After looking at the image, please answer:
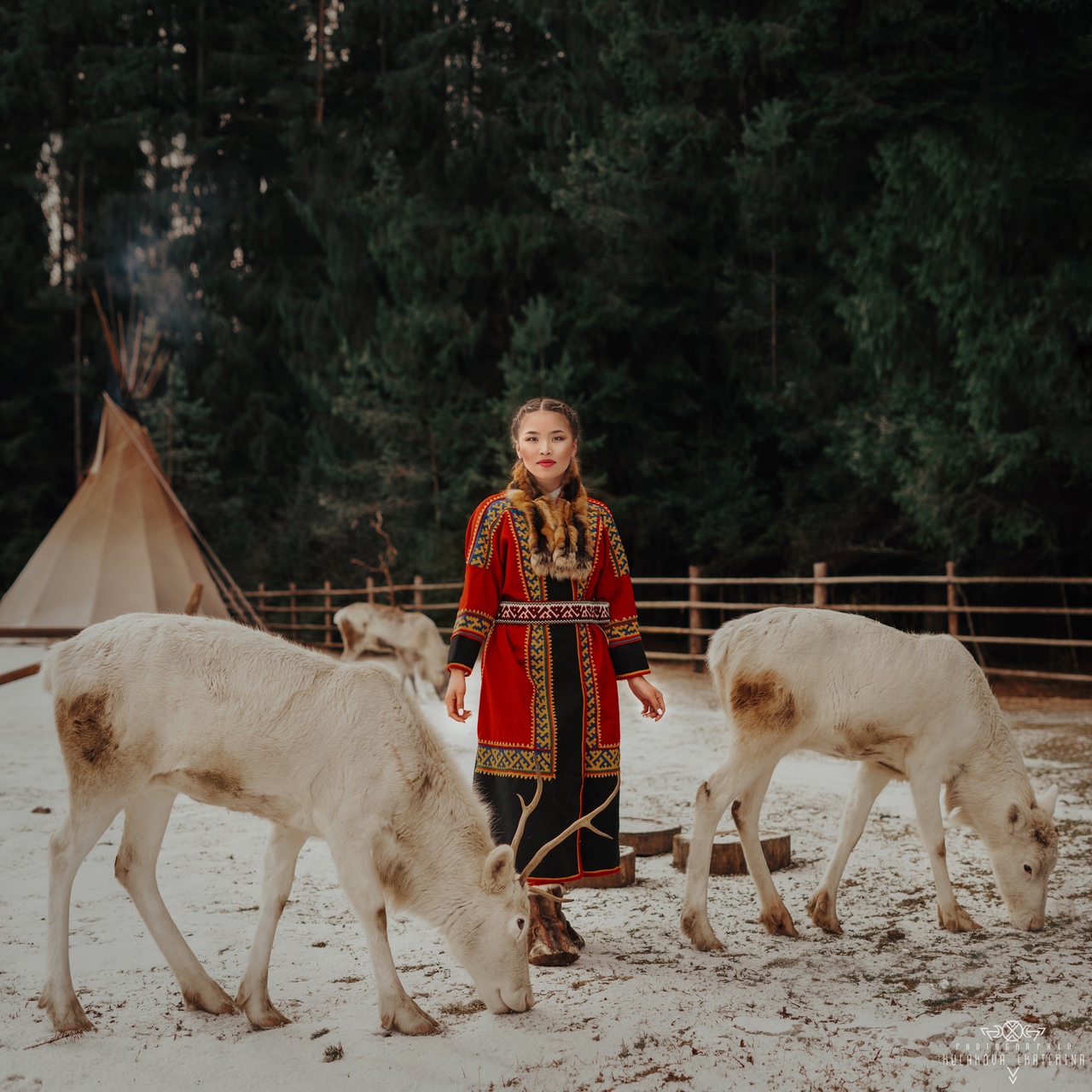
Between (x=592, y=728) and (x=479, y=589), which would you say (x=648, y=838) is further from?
(x=479, y=589)

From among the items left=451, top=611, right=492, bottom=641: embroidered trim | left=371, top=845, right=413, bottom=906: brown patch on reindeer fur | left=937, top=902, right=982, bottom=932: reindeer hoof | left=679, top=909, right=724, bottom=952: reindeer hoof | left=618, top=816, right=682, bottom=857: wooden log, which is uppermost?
left=451, top=611, right=492, bottom=641: embroidered trim

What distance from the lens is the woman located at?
295cm

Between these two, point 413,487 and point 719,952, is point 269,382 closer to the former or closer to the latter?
point 413,487

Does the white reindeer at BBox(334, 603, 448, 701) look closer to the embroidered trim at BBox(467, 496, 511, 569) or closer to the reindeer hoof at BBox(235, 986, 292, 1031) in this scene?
the embroidered trim at BBox(467, 496, 511, 569)

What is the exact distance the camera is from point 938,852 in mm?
3225

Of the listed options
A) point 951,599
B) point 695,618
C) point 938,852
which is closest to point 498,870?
point 938,852

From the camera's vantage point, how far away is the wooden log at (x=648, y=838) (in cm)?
419

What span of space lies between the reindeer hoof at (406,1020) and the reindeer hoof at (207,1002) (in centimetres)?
42

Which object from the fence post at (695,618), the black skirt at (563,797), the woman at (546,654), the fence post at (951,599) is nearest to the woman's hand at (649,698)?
the woman at (546,654)

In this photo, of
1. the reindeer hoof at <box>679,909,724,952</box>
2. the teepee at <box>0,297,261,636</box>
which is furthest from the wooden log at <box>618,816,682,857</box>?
the teepee at <box>0,297,261,636</box>

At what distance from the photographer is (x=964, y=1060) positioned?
225 centimetres

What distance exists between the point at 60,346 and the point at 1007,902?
23412 mm

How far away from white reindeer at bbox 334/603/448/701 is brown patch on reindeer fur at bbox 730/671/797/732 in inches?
259

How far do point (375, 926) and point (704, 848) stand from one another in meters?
1.12
